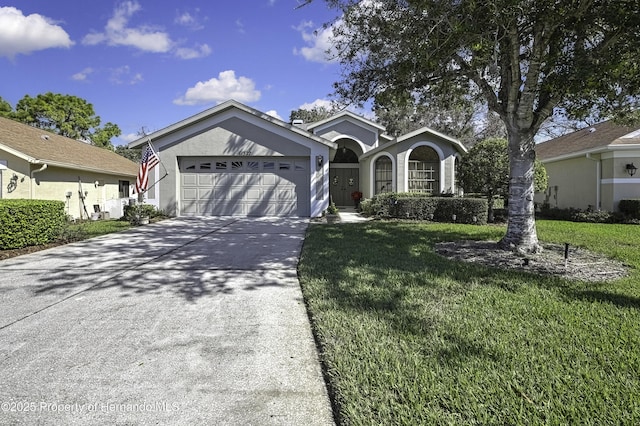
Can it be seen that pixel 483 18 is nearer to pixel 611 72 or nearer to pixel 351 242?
pixel 611 72

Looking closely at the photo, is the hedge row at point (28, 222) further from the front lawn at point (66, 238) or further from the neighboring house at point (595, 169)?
the neighboring house at point (595, 169)

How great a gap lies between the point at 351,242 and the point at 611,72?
565 centimetres

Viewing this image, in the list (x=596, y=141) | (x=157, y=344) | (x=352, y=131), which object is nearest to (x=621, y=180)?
(x=596, y=141)

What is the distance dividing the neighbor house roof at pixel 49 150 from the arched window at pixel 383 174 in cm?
1244

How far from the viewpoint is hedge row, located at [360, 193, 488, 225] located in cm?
1289

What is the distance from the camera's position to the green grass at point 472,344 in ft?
7.73

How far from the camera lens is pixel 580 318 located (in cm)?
383

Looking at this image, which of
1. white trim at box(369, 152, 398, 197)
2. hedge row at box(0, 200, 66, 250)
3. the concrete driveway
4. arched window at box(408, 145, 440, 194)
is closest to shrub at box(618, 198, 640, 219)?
arched window at box(408, 145, 440, 194)

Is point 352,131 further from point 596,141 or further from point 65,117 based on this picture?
point 65,117

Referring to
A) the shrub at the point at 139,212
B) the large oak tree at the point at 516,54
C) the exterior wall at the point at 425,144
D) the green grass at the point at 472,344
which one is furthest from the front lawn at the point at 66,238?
the exterior wall at the point at 425,144

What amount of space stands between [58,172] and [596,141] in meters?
21.3

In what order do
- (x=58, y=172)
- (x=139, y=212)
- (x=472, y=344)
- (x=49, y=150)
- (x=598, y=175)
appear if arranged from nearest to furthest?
(x=472, y=344) < (x=139, y=212) < (x=58, y=172) < (x=49, y=150) < (x=598, y=175)

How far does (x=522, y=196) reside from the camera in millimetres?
7254

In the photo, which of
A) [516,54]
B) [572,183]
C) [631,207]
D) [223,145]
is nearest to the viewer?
[516,54]
